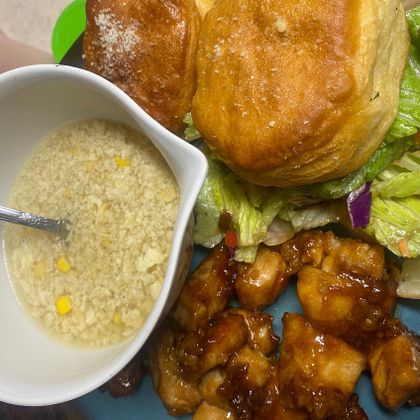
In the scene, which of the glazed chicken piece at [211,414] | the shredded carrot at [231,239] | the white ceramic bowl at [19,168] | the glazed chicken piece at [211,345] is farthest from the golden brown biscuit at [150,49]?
the glazed chicken piece at [211,414]

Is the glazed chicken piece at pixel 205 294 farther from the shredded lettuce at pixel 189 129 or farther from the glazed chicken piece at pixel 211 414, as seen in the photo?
the shredded lettuce at pixel 189 129

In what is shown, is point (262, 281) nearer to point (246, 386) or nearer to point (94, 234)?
point (246, 386)

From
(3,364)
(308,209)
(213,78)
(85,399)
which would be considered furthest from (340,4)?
(85,399)

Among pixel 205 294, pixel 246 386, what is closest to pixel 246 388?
pixel 246 386

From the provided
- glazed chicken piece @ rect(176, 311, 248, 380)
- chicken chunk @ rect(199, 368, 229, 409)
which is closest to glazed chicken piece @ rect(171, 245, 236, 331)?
glazed chicken piece @ rect(176, 311, 248, 380)

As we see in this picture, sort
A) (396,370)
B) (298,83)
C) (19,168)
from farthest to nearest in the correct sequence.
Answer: (19,168), (396,370), (298,83)

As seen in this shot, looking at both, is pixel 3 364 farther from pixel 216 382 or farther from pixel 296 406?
pixel 296 406

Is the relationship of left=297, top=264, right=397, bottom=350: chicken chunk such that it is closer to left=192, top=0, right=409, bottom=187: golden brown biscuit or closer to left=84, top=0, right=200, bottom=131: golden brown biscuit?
left=192, top=0, right=409, bottom=187: golden brown biscuit
